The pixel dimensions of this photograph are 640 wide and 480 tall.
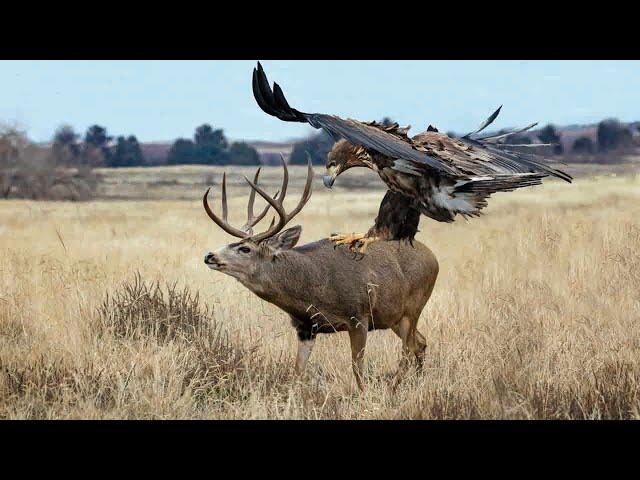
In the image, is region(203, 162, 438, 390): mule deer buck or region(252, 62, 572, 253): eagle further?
region(203, 162, 438, 390): mule deer buck

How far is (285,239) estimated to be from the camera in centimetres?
648

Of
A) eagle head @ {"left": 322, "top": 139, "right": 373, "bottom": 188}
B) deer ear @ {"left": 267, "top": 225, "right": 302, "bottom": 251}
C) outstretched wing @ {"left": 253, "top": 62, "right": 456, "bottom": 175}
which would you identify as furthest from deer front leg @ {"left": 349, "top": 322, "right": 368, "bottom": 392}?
outstretched wing @ {"left": 253, "top": 62, "right": 456, "bottom": 175}

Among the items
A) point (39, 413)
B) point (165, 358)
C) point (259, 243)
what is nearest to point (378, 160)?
point (259, 243)

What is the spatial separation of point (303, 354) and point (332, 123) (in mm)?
2121

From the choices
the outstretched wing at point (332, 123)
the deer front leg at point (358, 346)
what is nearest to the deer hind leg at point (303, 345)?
the deer front leg at point (358, 346)

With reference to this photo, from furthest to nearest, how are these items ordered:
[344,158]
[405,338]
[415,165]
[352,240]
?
1. [405,338]
2. [352,240]
3. [344,158]
4. [415,165]

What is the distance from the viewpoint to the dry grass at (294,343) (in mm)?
6098

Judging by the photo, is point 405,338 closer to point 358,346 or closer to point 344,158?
point 358,346

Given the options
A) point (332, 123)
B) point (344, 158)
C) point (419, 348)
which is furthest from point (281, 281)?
point (332, 123)

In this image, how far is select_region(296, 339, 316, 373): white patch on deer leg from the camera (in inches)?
258

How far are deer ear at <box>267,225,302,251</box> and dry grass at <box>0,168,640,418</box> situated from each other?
3.04ft

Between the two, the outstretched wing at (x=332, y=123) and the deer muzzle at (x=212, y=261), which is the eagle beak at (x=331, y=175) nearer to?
the outstretched wing at (x=332, y=123)

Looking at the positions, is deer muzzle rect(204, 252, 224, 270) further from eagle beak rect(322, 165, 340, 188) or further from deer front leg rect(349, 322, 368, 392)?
deer front leg rect(349, 322, 368, 392)

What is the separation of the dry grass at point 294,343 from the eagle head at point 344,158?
63.0 inches
